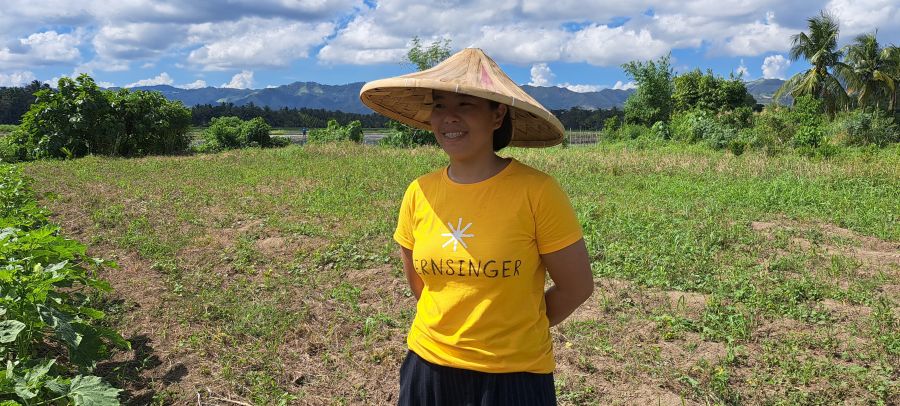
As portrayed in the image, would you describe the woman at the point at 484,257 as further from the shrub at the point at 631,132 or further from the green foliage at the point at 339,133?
the shrub at the point at 631,132

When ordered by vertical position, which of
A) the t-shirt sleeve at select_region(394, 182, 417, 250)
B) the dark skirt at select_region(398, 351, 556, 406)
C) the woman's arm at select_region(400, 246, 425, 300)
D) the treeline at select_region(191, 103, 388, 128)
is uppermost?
the treeline at select_region(191, 103, 388, 128)

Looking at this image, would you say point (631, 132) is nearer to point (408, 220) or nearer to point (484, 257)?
point (408, 220)

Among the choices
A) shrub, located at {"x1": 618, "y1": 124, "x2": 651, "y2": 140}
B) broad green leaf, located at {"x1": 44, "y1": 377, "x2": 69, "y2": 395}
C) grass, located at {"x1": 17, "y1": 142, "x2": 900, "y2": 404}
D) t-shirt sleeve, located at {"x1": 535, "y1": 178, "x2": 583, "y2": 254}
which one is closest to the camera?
t-shirt sleeve, located at {"x1": 535, "y1": 178, "x2": 583, "y2": 254}

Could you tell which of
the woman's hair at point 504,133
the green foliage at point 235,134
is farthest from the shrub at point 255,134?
the woman's hair at point 504,133

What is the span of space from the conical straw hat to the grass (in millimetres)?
1670

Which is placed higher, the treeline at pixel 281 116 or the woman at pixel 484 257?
the treeline at pixel 281 116

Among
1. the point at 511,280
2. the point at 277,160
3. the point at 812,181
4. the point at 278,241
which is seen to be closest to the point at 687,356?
the point at 511,280

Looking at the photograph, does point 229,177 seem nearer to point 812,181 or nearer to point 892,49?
point 812,181

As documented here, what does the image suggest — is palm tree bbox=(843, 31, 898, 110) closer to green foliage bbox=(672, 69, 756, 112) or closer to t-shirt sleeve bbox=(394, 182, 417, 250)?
green foliage bbox=(672, 69, 756, 112)

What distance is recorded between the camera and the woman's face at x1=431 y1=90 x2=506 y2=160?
1.57 meters

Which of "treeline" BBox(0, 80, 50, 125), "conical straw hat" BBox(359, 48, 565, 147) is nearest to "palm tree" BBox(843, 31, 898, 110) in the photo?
"conical straw hat" BBox(359, 48, 565, 147)

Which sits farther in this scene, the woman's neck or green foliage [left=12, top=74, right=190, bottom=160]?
green foliage [left=12, top=74, right=190, bottom=160]

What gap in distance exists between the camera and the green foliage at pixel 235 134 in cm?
2072

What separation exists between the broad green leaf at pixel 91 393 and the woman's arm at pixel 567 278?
1.86m
